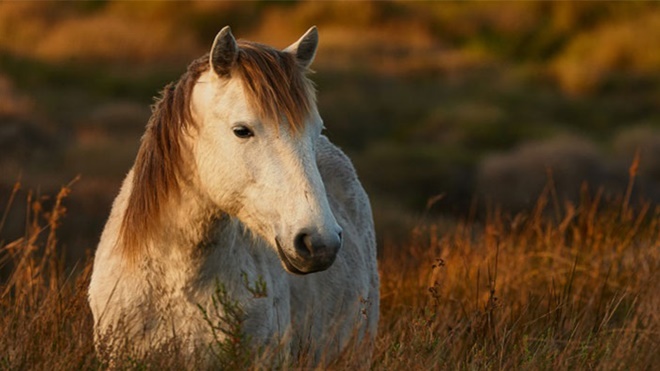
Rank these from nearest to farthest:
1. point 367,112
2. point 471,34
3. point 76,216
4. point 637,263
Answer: point 637,263
point 76,216
point 367,112
point 471,34

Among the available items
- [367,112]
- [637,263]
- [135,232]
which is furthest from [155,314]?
[367,112]

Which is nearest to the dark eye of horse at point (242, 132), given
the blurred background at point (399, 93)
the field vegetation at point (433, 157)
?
the field vegetation at point (433, 157)

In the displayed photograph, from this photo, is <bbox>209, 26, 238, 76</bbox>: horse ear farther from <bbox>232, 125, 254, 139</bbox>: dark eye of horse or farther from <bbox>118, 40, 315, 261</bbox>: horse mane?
<bbox>232, 125, 254, 139</bbox>: dark eye of horse

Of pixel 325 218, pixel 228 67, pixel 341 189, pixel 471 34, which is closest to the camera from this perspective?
pixel 325 218

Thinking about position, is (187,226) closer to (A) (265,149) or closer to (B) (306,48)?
(A) (265,149)

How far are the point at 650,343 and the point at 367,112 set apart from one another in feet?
60.0

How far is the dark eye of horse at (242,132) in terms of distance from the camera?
135 inches

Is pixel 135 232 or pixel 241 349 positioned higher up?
pixel 135 232

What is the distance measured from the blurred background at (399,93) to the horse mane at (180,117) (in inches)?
211

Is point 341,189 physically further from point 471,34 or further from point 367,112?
point 471,34

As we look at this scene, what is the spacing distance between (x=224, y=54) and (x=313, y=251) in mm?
861

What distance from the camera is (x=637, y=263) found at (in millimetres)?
5992

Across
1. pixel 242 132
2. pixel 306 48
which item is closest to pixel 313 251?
pixel 242 132

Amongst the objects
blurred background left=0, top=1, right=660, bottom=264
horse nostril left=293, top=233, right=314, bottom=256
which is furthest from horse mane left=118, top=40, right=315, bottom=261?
blurred background left=0, top=1, right=660, bottom=264
